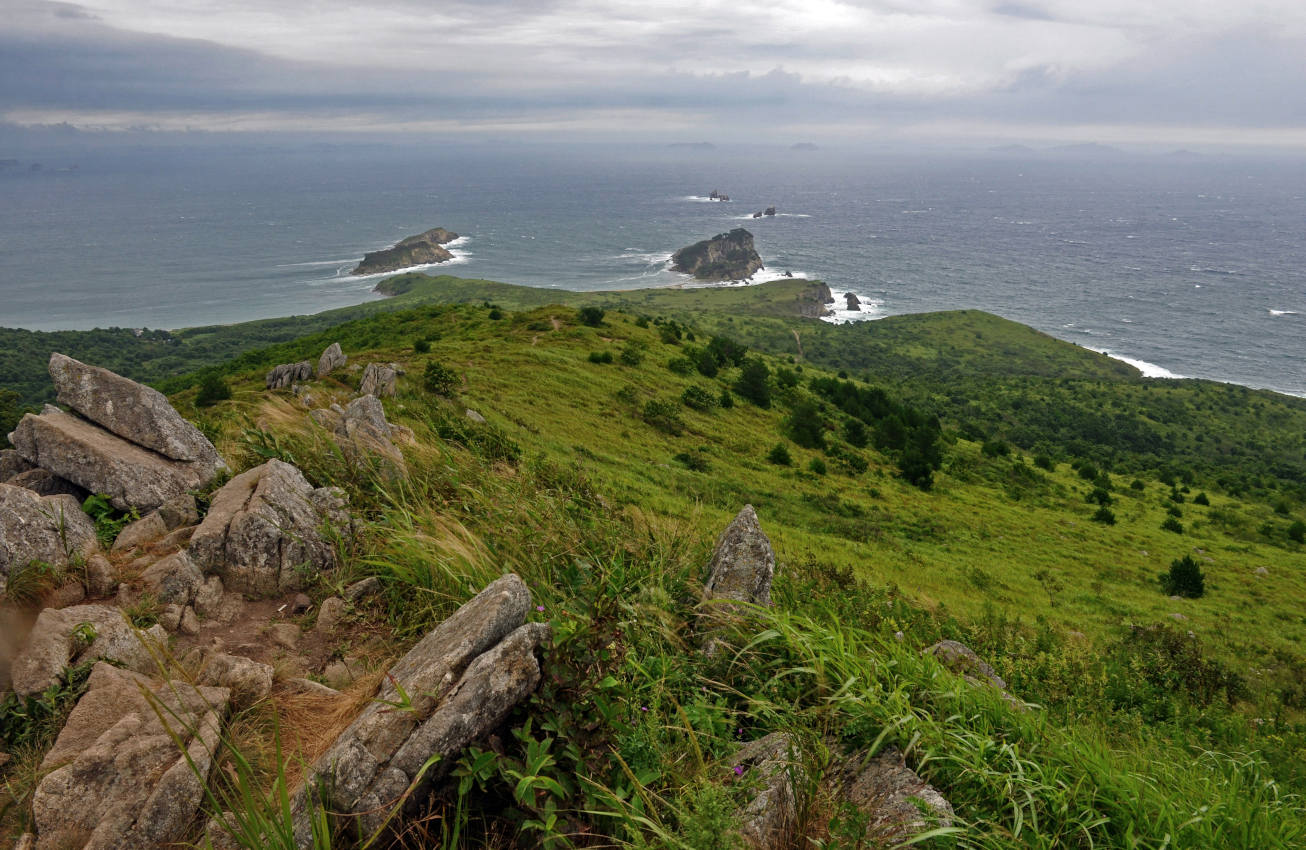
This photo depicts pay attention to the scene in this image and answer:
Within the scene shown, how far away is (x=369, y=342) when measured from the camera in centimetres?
4850

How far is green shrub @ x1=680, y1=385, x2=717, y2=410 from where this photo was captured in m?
36.2

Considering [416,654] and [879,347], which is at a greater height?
[416,654]

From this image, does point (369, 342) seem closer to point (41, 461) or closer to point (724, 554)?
point (41, 461)

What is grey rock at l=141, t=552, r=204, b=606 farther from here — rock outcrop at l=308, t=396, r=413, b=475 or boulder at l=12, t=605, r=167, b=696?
rock outcrop at l=308, t=396, r=413, b=475

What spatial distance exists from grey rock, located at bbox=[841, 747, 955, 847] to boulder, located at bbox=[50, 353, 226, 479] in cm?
805

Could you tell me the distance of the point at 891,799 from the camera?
3.70 meters

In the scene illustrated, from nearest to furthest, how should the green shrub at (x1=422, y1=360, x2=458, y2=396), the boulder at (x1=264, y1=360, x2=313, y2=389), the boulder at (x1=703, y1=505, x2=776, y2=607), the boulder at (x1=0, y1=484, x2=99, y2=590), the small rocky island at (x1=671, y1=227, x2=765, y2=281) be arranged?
the boulder at (x1=0, y1=484, x2=99, y2=590), the boulder at (x1=703, y1=505, x2=776, y2=607), the green shrub at (x1=422, y1=360, x2=458, y2=396), the boulder at (x1=264, y1=360, x2=313, y2=389), the small rocky island at (x1=671, y1=227, x2=765, y2=281)

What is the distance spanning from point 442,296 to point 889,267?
13588 cm

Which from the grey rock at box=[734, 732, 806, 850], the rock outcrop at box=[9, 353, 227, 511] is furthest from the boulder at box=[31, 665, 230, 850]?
the rock outcrop at box=[9, 353, 227, 511]

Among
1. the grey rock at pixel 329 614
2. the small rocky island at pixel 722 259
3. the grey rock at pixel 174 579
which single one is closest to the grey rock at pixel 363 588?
the grey rock at pixel 329 614

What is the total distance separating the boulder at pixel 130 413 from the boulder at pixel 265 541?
1698mm

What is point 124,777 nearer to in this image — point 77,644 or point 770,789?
point 77,644

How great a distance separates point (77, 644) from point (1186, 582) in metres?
29.5

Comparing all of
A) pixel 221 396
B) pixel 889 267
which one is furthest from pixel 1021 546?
pixel 889 267
